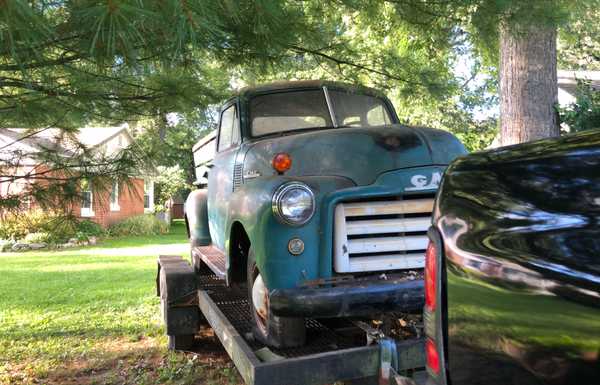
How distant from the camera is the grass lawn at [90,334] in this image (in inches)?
206

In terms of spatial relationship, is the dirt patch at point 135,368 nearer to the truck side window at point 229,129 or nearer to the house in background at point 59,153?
the house in background at point 59,153

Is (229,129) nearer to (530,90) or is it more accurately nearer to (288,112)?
(288,112)

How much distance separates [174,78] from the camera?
15.5 feet

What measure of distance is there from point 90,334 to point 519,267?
6246 mm

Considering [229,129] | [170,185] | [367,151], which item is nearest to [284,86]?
[229,129]

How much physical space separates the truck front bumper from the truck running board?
46.4 inches

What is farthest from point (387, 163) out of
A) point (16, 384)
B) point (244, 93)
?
point (16, 384)

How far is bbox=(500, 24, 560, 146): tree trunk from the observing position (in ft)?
24.2

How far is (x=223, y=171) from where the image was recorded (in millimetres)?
5156

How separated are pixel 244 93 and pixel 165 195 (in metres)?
29.2

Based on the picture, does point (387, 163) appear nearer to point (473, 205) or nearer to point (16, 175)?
point (473, 205)

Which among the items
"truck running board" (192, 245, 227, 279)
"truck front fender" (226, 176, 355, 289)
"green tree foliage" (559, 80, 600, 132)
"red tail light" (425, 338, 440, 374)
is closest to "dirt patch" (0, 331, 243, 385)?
"truck running board" (192, 245, 227, 279)

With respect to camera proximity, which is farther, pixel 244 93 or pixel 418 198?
pixel 244 93

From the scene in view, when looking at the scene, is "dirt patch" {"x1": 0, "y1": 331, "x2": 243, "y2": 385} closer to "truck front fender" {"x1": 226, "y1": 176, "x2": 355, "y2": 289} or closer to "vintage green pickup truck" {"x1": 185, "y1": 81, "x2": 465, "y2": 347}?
"vintage green pickup truck" {"x1": 185, "y1": 81, "x2": 465, "y2": 347}
